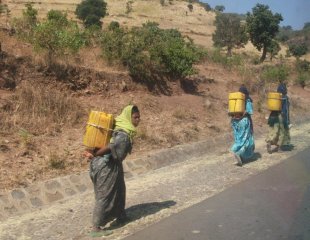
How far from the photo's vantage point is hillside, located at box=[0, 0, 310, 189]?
9633 mm

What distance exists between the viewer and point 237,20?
182 feet

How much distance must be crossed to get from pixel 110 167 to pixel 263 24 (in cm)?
3606

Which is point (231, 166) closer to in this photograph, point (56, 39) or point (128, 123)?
point (128, 123)

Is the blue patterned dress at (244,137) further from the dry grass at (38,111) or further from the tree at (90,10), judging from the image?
the tree at (90,10)

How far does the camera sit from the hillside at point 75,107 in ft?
31.6

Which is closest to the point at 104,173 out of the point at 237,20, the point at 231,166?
the point at 231,166

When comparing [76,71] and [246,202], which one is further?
[76,71]

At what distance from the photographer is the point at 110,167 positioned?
20.7ft

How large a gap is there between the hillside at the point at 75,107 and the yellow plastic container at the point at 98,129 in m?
2.77

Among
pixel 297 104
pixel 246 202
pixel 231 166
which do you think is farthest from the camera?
pixel 297 104

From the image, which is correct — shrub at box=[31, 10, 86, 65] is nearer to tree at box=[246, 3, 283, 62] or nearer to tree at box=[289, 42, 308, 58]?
tree at box=[246, 3, 283, 62]

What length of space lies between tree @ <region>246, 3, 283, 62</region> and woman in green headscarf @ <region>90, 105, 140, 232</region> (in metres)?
34.6

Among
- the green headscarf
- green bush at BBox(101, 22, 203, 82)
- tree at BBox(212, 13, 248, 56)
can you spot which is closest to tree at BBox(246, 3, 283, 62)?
tree at BBox(212, 13, 248, 56)

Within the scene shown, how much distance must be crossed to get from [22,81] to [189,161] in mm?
4901
